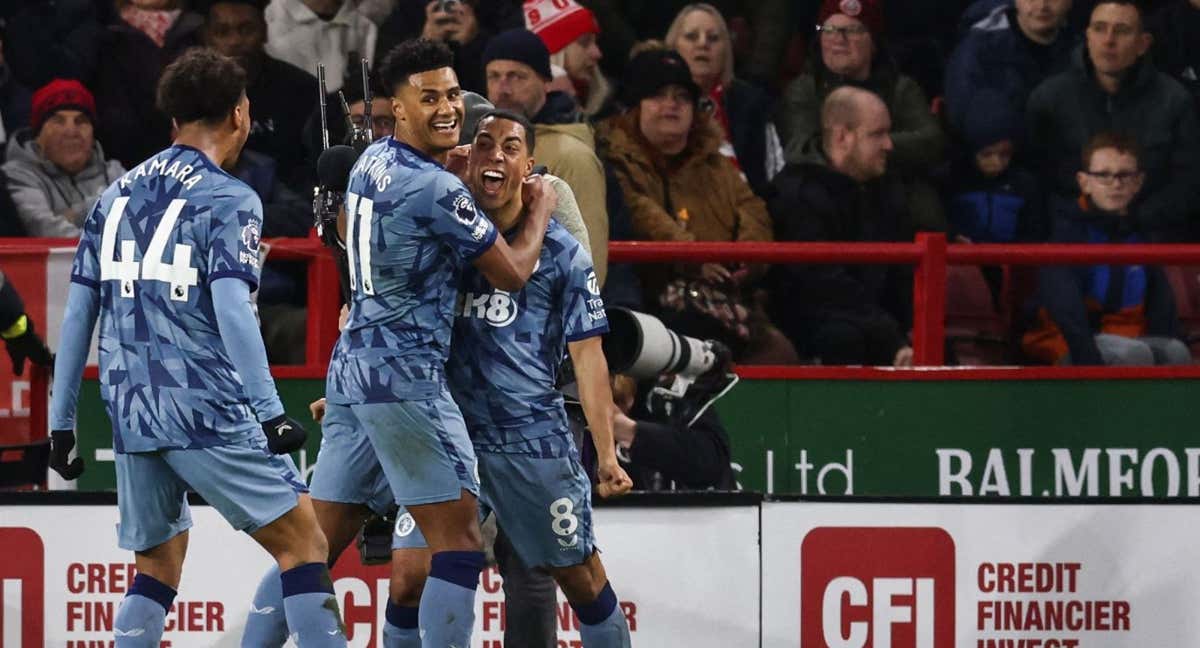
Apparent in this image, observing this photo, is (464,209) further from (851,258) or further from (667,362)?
(851,258)

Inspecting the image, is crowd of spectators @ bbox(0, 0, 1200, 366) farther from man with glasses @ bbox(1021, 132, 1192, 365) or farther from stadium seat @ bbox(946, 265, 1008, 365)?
stadium seat @ bbox(946, 265, 1008, 365)

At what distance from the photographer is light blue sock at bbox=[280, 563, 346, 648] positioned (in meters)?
7.09

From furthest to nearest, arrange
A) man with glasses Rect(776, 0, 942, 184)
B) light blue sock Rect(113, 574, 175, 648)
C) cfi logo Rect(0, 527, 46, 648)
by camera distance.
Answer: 1. man with glasses Rect(776, 0, 942, 184)
2. cfi logo Rect(0, 527, 46, 648)
3. light blue sock Rect(113, 574, 175, 648)

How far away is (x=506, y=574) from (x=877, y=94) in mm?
4004

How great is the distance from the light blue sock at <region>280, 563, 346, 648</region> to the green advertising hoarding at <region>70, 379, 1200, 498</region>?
2.65 m

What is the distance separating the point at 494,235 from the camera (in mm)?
7039

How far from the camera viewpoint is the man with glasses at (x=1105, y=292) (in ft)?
33.6

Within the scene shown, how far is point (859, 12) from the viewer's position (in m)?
11.4

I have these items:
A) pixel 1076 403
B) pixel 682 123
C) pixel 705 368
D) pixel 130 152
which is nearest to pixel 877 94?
pixel 682 123

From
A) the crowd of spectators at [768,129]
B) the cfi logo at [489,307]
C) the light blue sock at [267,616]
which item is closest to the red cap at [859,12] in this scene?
the crowd of spectators at [768,129]

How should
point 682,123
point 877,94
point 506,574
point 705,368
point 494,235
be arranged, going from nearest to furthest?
point 494,235, point 506,574, point 705,368, point 682,123, point 877,94

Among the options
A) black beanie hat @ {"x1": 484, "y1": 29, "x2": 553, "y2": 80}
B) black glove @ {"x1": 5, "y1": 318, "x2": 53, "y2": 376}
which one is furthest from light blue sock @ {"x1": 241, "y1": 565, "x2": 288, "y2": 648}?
black beanie hat @ {"x1": 484, "y1": 29, "x2": 553, "y2": 80}

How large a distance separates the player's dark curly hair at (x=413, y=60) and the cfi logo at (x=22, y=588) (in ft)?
8.84

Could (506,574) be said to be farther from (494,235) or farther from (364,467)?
(494,235)
